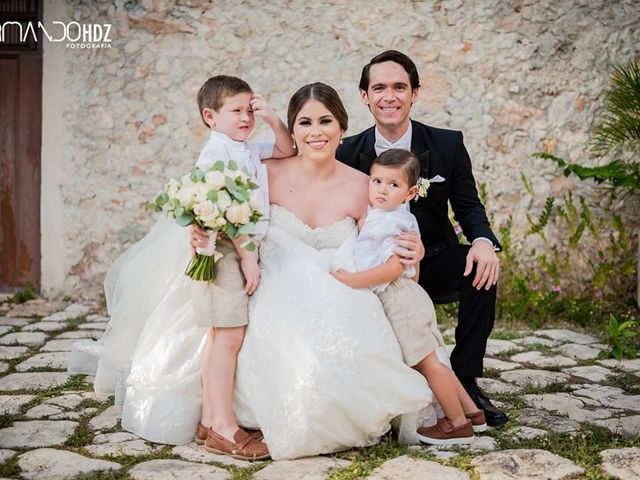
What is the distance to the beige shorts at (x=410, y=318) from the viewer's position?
3295 mm

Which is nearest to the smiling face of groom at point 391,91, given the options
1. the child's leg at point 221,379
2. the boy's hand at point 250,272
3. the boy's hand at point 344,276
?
the boy's hand at point 344,276

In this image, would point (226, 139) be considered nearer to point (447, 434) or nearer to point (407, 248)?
point (407, 248)

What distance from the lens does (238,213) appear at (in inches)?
121

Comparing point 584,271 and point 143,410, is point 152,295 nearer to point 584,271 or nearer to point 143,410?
point 143,410

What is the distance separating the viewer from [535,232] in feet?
21.5

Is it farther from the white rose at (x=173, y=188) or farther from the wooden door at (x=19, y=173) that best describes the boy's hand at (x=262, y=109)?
the wooden door at (x=19, y=173)

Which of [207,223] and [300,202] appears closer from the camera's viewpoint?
[207,223]

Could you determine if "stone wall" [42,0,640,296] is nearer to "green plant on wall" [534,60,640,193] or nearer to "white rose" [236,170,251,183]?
"green plant on wall" [534,60,640,193]

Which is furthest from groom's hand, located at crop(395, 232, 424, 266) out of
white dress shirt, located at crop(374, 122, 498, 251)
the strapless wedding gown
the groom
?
white dress shirt, located at crop(374, 122, 498, 251)

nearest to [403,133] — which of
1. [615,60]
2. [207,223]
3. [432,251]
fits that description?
[432,251]

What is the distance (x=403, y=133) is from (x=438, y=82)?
2883 mm

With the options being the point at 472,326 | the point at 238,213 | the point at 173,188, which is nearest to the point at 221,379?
the point at 238,213

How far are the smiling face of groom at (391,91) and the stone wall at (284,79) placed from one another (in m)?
2.78

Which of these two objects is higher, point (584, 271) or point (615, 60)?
point (615, 60)
